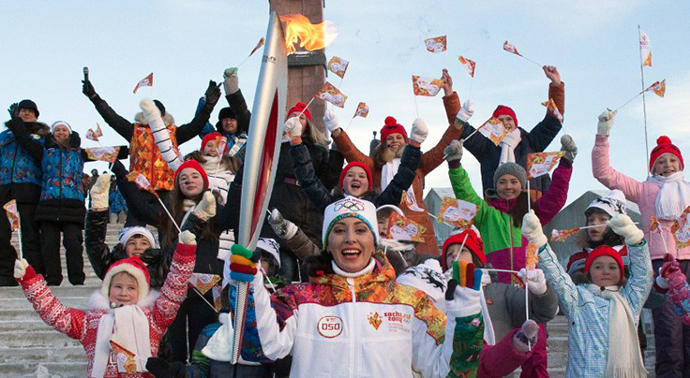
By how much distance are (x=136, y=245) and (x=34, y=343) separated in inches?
65.5

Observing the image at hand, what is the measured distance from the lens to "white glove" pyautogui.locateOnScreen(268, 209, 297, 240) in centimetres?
529

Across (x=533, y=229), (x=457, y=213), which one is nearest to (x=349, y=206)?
(x=533, y=229)

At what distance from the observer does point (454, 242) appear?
201 inches

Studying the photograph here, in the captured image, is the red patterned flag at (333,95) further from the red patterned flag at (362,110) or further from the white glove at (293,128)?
the white glove at (293,128)

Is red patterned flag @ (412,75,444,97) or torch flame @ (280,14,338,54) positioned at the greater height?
→ red patterned flag @ (412,75,444,97)

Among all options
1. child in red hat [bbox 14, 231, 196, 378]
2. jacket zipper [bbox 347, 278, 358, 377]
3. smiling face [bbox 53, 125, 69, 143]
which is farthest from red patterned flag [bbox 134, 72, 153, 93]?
jacket zipper [bbox 347, 278, 358, 377]

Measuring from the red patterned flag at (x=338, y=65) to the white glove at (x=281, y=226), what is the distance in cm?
239

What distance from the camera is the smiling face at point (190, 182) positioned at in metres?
6.00

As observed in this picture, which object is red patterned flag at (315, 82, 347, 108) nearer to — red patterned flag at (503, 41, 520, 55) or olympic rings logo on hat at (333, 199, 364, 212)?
red patterned flag at (503, 41, 520, 55)

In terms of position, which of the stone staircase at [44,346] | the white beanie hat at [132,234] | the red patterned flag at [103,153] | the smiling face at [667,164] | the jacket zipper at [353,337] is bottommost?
the stone staircase at [44,346]

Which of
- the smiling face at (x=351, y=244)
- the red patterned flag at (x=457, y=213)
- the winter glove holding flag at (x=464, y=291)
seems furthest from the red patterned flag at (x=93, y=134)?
the winter glove holding flag at (x=464, y=291)

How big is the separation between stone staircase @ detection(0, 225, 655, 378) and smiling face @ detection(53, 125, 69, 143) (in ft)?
5.21

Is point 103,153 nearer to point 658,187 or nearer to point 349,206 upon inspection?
point 349,206

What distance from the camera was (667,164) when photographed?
6539 millimetres
